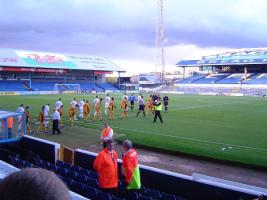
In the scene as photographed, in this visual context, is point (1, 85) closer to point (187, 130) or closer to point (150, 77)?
point (150, 77)

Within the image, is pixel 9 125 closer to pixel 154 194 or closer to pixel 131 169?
pixel 131 169

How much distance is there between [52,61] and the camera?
77.5 meters

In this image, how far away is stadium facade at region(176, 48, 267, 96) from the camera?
228ft

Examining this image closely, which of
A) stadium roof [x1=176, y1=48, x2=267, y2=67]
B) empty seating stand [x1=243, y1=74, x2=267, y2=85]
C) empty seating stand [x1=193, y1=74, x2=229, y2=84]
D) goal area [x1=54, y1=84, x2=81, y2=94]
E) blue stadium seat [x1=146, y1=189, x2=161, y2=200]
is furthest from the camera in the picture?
empty seating stand [x1=193, y1=74, x2=229, y2=84]

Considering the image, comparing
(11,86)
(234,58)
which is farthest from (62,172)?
(234,58)

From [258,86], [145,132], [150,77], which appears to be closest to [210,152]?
[145,132]

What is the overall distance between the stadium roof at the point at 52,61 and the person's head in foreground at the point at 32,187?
69239mm


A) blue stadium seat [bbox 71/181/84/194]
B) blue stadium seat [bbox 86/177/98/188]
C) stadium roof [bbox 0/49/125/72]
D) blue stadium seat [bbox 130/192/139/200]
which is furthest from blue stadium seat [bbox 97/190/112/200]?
stadium roof [bbox 0/49/125/72]

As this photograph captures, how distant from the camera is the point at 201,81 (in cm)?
8200

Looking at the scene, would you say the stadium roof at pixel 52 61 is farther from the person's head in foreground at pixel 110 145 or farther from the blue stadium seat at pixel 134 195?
the blue stadium seat at pixel 134 195

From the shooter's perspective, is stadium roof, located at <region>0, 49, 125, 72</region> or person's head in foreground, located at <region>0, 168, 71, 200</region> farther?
stadium roof, located at <region>0, 49, 125, 72</region>

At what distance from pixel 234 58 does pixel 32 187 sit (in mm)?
81649

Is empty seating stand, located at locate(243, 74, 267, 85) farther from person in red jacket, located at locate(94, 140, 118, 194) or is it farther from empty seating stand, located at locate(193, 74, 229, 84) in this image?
person in red jacket, located at locate(94, 140, 118, 194)

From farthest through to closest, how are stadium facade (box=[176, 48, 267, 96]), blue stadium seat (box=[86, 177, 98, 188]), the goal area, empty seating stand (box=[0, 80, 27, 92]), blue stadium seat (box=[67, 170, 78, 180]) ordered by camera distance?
the goal area → stadium facade (box=[176, 48, 267, 96]) → empty seating stand (box=[0, 80, 27, 92]) → blue stadium seat (box=[67, 170, 78, 180]) → blue stadium seat (box=[86, 177, 98, 188])
